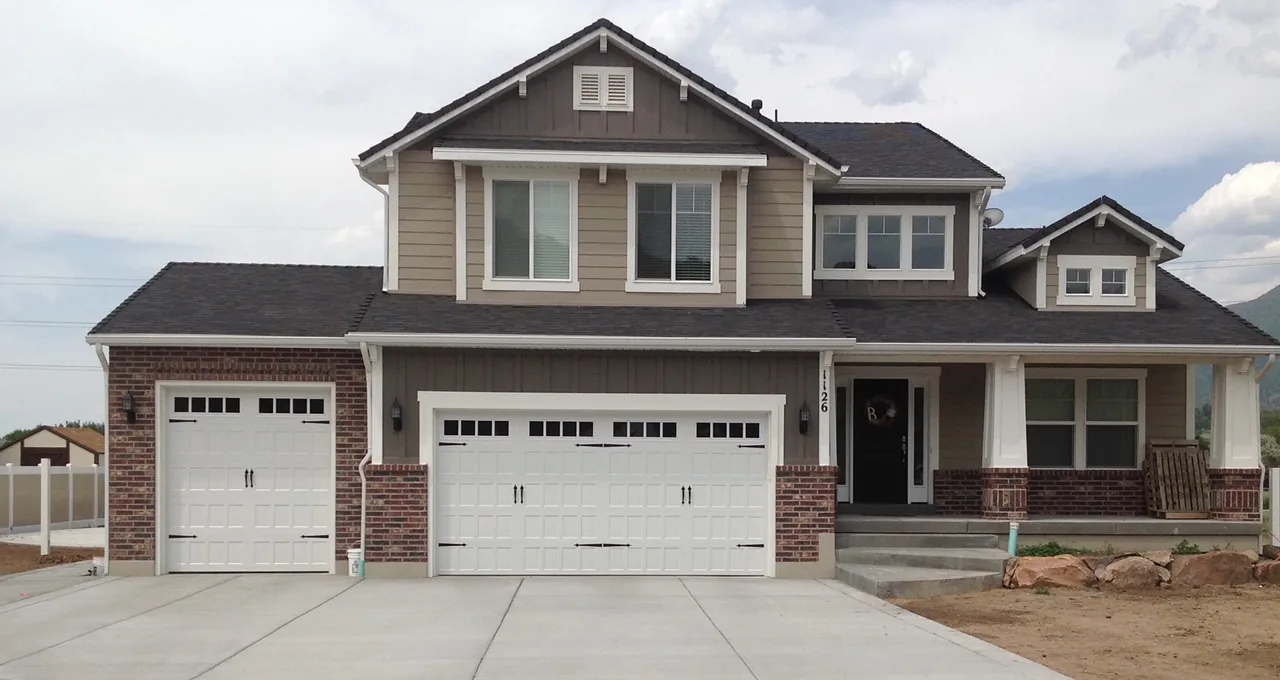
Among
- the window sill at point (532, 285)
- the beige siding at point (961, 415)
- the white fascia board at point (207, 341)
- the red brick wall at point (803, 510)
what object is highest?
the window sill at point (532, 285)

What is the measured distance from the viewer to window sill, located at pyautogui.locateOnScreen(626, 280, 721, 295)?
46.1 ft

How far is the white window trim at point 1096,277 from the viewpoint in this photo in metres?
15.3

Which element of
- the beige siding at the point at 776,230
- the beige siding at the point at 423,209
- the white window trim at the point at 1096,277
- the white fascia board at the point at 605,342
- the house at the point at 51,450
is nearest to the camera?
the white fascia board at the point at 605,342

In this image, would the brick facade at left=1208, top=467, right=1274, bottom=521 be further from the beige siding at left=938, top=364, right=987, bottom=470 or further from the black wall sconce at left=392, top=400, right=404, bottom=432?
the black wall sconce at left=392, top=400, right=404, bottom=432

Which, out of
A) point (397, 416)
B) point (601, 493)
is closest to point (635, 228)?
point (601, 493)

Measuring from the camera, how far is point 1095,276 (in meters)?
15.4

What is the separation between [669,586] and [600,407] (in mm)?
Result: 2447

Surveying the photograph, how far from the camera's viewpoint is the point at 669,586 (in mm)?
12664

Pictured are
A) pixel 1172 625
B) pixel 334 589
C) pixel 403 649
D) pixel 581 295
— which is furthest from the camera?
pixel 581 295

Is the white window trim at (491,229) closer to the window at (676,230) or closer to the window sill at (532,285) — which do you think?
the window sill at (532,285)

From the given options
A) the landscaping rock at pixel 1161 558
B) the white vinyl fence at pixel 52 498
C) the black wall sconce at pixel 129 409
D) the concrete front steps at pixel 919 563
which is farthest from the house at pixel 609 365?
the white vinyl fence at pixel 52 498

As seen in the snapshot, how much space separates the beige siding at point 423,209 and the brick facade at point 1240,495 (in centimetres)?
1130

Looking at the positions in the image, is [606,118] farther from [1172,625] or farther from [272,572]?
[1172,625]

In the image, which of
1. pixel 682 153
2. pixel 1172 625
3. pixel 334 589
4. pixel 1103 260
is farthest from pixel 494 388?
pixel 1103 260
